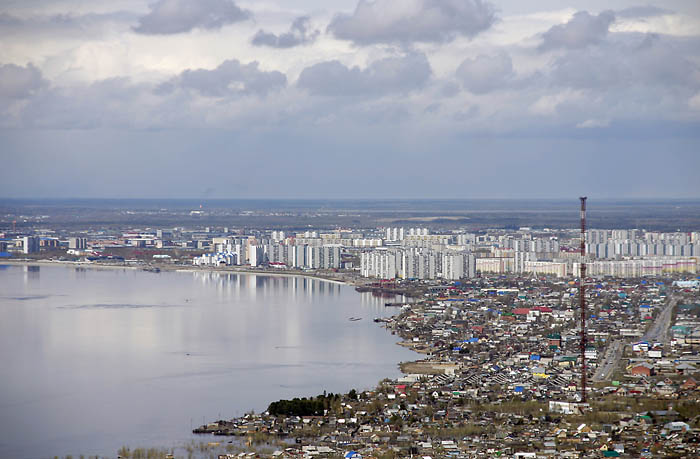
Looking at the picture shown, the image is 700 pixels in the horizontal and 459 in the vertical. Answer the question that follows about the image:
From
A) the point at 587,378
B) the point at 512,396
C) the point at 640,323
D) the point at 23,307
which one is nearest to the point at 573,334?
the point at 640,323

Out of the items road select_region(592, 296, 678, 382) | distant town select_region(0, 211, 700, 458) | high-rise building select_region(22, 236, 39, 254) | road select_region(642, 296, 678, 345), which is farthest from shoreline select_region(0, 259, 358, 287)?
road select_region(592, 296, 678, 382)

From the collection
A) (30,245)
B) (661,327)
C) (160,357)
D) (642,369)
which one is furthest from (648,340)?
(30,245)

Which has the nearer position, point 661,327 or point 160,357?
point 160,357

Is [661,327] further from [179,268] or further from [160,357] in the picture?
[179,268]

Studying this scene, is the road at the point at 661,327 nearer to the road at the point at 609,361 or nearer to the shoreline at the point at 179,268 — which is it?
the road at the point at 609,361

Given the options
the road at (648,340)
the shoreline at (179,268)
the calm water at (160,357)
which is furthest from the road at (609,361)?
the shoreline at (179,268)

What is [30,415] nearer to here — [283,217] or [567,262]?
[567,262]
